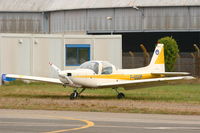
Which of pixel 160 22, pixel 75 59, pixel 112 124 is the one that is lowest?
pixel 112 124

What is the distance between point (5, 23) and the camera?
235ft

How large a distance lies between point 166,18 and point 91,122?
150ft

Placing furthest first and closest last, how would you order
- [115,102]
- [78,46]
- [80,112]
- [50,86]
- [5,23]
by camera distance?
[5,23] < [78,46] < [50,86] < [115,102] < [80,112]

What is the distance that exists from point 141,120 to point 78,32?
47263mm

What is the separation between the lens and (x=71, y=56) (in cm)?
4303

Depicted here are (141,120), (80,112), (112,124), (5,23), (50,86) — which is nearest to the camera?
(112,124)

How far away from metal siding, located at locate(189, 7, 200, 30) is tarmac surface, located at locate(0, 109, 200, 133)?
42.1 meters

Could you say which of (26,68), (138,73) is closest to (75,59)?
(26,68)

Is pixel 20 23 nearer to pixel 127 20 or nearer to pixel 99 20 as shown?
pixel 99 20

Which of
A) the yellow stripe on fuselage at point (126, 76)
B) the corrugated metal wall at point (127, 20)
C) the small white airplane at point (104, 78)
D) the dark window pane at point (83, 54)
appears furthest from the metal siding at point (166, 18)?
→ the small white airplane at point (104, 78)

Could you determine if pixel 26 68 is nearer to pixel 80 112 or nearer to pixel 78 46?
pixel 78 46

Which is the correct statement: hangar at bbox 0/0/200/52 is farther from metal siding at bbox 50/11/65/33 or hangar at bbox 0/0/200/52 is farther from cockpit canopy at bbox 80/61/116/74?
cockpit canopy at bbox 80/61/116/74

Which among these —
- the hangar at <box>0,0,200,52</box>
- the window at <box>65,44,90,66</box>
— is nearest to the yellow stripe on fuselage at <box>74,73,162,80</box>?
the window at <box>65,44,90,66</box>

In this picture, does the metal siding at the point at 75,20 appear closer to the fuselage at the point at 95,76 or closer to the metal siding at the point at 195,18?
the metal siding at the point at 195,18
